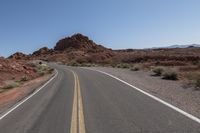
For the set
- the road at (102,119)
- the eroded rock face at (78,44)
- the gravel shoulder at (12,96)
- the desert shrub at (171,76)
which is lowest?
the desert shrub at (171,76)

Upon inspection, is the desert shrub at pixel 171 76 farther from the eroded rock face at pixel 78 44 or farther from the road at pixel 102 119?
the eroded rock face at pixel 78 44

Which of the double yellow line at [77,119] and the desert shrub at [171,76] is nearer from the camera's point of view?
the double yellow line at [77,119]

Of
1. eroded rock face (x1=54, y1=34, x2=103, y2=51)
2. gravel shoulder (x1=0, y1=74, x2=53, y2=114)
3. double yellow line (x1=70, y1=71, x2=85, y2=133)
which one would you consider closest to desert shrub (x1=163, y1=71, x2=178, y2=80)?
gravel shoulder (x1=0, y1=74, x2=53, y2=114)

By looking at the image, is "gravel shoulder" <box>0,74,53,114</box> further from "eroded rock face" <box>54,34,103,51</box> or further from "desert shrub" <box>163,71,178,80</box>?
"eroded rock face" <box>54,34,103,51</box>

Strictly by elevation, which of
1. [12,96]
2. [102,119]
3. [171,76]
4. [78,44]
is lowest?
[171,76]

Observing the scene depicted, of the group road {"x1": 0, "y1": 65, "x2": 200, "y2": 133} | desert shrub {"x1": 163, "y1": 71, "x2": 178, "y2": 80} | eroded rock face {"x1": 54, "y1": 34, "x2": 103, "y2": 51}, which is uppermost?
eroded rock face {"x1": 54, "y1": 34, "x2": 103, "y2": 51}

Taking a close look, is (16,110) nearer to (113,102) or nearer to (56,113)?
(56,113)

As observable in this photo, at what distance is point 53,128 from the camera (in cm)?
854

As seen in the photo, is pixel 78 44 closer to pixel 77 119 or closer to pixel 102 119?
pixel 77 119

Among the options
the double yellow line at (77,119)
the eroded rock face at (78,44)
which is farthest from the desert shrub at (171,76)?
the eroded rock face at (78,44)

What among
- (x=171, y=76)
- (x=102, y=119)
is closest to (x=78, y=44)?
(x=171, y=76)

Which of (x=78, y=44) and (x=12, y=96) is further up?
(x=78, y=44)

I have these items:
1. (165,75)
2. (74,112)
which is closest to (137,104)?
(74,112)

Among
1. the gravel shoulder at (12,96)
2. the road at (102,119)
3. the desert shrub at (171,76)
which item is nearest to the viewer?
the road at (102,119)
